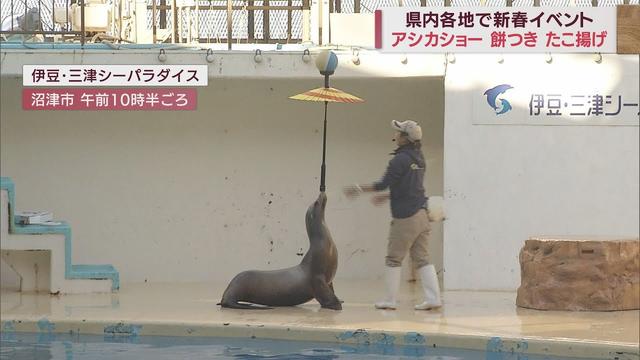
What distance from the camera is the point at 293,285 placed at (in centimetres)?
1093

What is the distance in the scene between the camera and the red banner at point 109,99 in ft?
42.7

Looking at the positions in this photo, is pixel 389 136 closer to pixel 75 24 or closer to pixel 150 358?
pixel 75 24

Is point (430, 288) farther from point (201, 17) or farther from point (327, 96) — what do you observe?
point (201, 17)

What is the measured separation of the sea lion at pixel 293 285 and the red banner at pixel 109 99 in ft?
8.80

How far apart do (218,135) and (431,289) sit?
4.06 metres

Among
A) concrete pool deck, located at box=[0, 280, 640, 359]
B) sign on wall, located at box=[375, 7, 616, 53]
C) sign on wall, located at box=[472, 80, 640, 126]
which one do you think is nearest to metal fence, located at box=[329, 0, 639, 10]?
sign on wall, located at box=[375, 7, 616, 53]

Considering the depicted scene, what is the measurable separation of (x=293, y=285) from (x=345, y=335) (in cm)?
152

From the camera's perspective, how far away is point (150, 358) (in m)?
8.88

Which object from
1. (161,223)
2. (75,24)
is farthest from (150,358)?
(75,24)

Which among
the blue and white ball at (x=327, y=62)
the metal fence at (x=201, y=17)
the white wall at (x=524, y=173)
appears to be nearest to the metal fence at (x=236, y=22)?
the metal fence at (x=201, y=17)

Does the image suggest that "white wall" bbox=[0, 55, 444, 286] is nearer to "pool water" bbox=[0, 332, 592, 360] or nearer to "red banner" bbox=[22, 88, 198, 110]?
"red banner" bbox=[22, 88, 198, 110]

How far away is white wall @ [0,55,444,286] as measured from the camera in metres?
13.8

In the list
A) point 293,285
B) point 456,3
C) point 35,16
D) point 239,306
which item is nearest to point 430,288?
point 293,285

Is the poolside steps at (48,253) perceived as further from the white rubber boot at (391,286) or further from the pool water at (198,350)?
the white rubber boot at (391,286)
